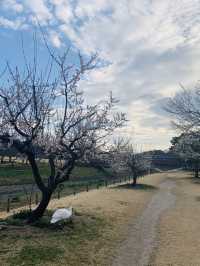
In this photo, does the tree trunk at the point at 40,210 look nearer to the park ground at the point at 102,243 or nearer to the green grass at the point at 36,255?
the park ground at the point at 102,243

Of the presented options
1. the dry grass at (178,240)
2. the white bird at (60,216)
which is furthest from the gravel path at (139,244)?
the white bird at (60,216)

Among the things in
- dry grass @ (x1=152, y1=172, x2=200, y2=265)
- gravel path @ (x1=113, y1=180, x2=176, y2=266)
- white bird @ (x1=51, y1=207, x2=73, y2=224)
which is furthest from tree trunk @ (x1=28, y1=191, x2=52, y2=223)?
dry grass @ (x1=152, y1=172, x2=200, y2=265)

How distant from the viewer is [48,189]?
15.2m

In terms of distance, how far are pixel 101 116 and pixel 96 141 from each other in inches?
50.7

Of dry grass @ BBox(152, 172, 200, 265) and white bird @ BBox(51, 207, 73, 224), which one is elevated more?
white bird @ BBox(51, 207, 73, 224)

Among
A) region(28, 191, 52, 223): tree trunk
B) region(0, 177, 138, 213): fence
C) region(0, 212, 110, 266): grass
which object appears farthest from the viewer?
region(0, 177, 138, 213): fence

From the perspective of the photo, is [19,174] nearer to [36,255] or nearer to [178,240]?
[178,240]

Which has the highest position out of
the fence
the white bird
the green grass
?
the white bird

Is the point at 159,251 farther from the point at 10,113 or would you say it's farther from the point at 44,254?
the point at 10,113

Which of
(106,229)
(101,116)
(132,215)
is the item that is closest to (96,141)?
(101,116)

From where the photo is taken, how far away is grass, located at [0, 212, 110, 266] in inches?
400

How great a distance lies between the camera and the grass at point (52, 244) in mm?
10156

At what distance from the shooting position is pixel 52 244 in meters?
11.7

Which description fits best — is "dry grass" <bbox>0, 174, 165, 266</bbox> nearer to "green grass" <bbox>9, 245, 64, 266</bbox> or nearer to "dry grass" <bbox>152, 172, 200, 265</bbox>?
"green grass" <bbox>9, 245, 64, 266</bbox>
